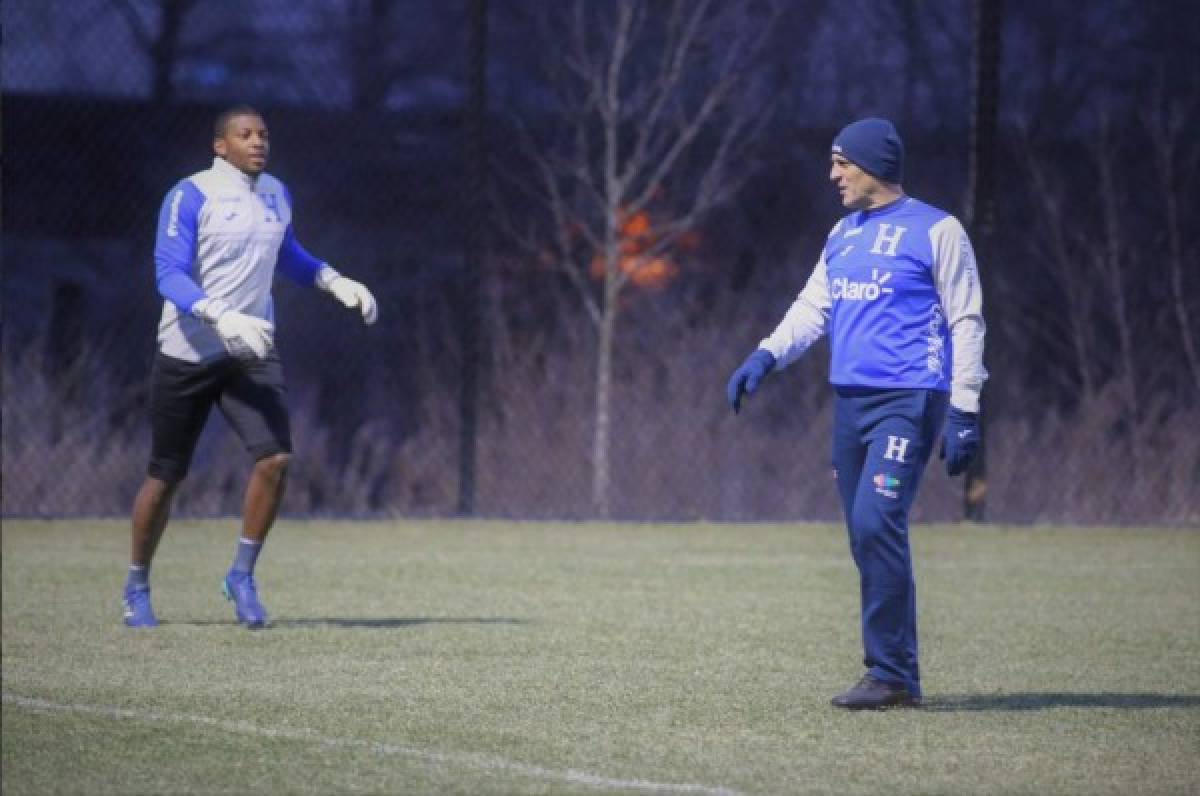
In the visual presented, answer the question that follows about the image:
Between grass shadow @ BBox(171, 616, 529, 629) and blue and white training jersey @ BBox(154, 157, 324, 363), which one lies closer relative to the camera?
blue and white training jersey @ BBox(154, 157, 324, 363)

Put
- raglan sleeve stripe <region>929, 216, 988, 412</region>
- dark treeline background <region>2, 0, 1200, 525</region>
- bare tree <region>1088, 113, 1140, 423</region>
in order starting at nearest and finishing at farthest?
raglan sleeve stripe <region>929, 216, 988, 412</region>
dark treeline background <region>2, 0, 1200, 525</region>
bare tree <region>1088, 113, 1140, 423</region>

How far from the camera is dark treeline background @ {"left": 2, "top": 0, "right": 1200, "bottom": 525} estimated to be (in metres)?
14.5

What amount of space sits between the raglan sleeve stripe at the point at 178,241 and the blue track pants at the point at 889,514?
3002 millimetres

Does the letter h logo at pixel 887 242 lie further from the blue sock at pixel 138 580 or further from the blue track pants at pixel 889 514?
the blue sock at pixel 138 580

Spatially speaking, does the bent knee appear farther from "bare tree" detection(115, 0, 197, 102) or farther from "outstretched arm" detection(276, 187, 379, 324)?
"bare tree" detection(115, 0, 197, 102)

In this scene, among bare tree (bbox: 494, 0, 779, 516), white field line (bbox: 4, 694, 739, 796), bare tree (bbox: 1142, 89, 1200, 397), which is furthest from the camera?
bare tree (bbox: 1142, 89, 1200, 397)

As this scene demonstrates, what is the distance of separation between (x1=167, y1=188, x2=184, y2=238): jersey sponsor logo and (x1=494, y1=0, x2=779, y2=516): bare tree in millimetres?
6147

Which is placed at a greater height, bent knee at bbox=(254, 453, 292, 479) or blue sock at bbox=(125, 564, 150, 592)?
bent knee at bbox=(254, 453, 292, 479)

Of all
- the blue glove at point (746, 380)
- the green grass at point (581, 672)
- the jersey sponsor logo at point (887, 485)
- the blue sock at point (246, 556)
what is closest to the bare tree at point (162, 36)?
the green grass at point (581, 672)

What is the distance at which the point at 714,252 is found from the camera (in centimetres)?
1496

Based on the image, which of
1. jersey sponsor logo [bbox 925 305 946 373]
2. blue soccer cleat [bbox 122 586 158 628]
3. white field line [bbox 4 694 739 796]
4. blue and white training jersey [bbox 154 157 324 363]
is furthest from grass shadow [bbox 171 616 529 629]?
jersey sponsor logo [bbox 925 305 946 373]

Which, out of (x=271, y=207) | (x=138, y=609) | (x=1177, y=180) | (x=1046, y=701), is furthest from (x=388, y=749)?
(x=1177, y=180)

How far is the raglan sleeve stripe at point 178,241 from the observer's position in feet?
27.9

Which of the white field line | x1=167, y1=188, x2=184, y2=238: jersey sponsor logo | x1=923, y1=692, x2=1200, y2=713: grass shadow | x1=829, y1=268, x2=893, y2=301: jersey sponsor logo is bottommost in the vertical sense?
the white field line
